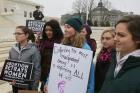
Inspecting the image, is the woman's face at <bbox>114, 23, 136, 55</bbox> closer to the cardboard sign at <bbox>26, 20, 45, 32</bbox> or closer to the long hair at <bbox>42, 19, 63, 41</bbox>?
the long hair at <bbox>42, 19, 63, 41</bbox>

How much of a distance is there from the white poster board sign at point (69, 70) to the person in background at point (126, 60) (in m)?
1.15

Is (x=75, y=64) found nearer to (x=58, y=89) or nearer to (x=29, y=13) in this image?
(x=58, y=89)

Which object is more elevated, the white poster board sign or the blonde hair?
the blonde hair

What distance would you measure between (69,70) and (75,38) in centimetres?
38

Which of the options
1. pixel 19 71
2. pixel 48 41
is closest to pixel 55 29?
pixel 48 41

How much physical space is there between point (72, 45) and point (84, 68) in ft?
1.11

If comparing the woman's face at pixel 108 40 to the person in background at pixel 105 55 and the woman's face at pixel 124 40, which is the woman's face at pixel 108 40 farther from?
the woman's face at pixel 124 40

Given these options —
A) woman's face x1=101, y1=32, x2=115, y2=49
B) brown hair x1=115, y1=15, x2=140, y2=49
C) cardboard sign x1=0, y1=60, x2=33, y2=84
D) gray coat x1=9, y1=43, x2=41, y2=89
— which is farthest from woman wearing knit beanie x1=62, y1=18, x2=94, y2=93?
brown hair x1=115, y1=15, x2=140, y2=49

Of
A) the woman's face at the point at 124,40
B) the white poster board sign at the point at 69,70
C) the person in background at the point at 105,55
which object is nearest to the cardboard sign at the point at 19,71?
the white poster board sign at the point at 69,70

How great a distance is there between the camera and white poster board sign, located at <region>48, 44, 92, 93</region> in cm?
413

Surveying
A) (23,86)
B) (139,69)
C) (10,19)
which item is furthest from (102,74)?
(10,19)

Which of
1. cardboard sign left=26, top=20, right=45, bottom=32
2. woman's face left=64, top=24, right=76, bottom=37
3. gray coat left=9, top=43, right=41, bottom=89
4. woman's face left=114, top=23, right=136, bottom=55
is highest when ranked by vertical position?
woman's face left=114, top=23, right=136, bottom=55

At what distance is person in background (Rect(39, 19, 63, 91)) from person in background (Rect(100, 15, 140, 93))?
2.94 metres

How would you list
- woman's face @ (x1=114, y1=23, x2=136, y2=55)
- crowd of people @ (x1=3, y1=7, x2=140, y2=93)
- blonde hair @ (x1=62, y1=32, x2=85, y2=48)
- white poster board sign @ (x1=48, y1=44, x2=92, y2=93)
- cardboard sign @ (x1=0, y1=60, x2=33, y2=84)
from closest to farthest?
1. crowd of people @ (x1=3, y1=7, x2=140, y2=93)
2. woman's face @ (x1=114, y1=23, x2=136, y2=55)
3. white poster board sign @ (x1=48, y1=44, x2=92, y2=93)
4. blonde hair @ (x1=62, y1=32, x2=85, y2=48)
5. cardboard sign @ (x1=0, y1=60, x2=33, y2=84)
